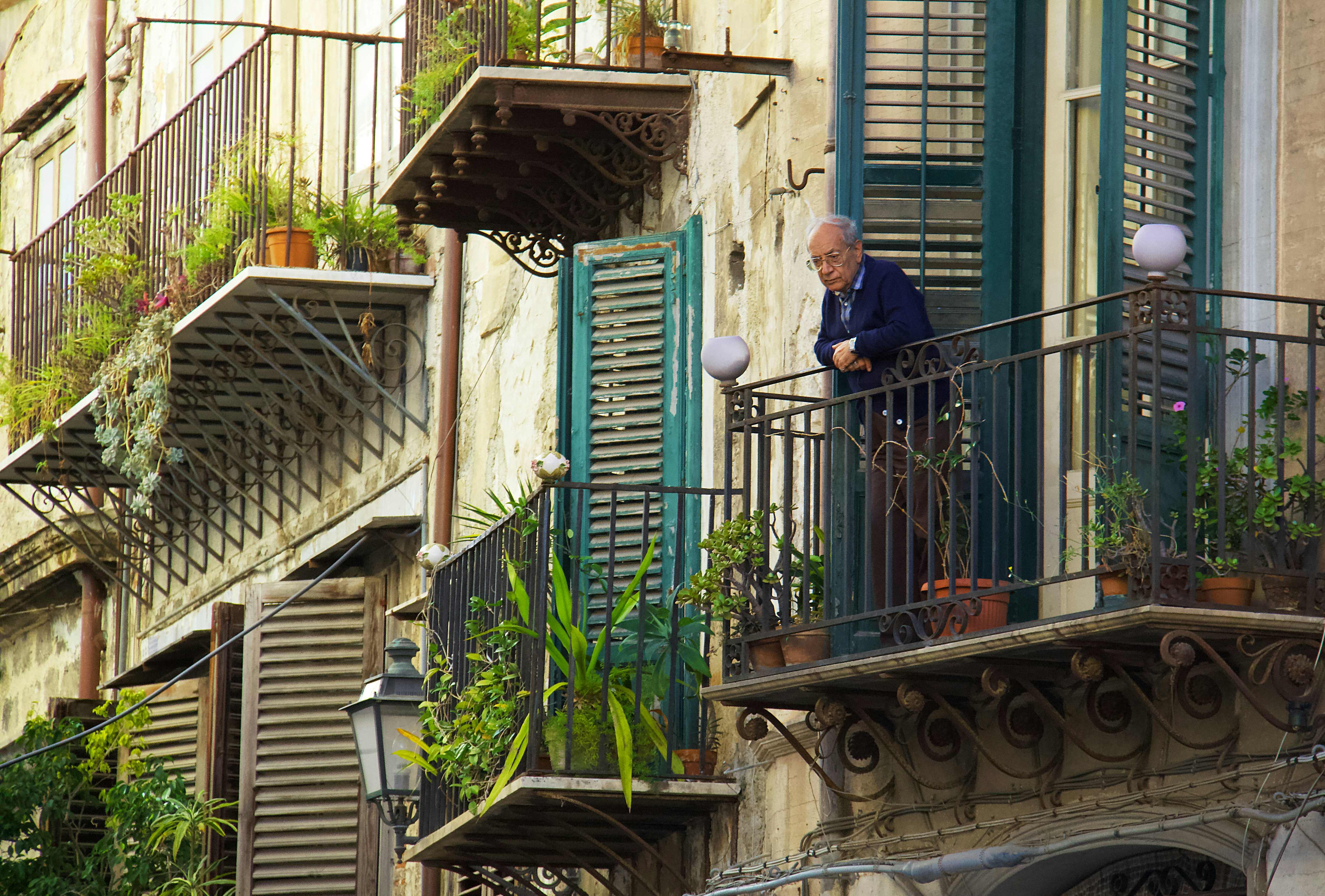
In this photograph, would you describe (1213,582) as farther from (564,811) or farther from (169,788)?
(169,788)

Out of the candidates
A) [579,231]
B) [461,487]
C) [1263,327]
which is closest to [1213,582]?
[1263,327]

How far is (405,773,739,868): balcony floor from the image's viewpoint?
8852mm

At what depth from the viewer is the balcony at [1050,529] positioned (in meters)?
6.73

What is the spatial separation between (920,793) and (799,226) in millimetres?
2279

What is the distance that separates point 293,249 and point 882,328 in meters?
6.13

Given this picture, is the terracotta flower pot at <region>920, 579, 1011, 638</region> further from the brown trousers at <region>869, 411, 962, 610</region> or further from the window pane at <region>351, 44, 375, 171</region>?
the window pane at <region>351, 44, 375, 171</region>

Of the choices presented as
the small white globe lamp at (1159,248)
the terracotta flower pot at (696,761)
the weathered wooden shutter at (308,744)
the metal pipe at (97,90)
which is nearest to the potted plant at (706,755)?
the terracotta flower pot at (696,761)

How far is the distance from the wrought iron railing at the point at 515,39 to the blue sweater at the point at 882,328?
2225 millimetres

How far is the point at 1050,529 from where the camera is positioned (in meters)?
8.05

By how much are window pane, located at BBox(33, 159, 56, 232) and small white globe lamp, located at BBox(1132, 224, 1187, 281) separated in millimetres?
13531

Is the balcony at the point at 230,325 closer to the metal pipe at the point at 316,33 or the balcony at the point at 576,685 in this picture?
the metal pipe at the point at 316,33

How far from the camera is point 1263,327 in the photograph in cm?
740

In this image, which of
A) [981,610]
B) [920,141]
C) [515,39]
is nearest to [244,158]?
[515,39]

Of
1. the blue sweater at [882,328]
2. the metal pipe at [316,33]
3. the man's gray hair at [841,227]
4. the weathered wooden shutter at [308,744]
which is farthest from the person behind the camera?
the metal pipe at [316,33]
